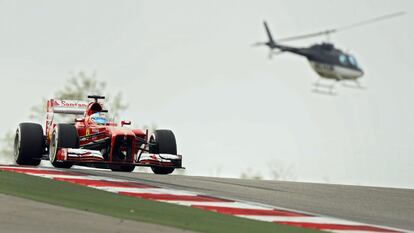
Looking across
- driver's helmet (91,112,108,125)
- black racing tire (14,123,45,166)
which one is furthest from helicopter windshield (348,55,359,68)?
black racing tire (14,123,45,166)

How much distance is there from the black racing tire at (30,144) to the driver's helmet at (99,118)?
0.97m

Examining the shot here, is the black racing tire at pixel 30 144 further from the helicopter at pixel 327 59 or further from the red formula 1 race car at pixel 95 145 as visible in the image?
the helicopter at pixel 327 59

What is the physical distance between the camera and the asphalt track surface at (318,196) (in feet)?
47.6

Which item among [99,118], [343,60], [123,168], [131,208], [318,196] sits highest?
[343,60]

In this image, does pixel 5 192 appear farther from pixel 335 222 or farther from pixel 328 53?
pixel 328 53

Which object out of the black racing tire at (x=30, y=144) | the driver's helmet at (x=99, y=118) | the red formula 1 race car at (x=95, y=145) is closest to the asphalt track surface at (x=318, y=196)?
the red formula 1 race car at (x=95, y=145)

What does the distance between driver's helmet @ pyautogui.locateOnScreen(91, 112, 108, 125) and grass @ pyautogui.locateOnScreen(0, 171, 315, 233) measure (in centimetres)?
494

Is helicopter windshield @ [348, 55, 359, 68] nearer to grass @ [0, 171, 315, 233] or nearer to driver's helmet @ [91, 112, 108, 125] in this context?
driver's helmet @ [91, 112, 108, 125]

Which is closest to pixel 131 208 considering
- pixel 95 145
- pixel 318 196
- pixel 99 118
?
pixel 318 196

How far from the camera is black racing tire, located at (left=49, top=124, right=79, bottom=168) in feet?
60.6

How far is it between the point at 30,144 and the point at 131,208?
701cm

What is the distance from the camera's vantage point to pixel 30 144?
19.2 m

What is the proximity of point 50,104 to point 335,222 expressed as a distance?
29.4ft

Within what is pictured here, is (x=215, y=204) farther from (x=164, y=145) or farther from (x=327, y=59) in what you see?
(x=327, y=59)
